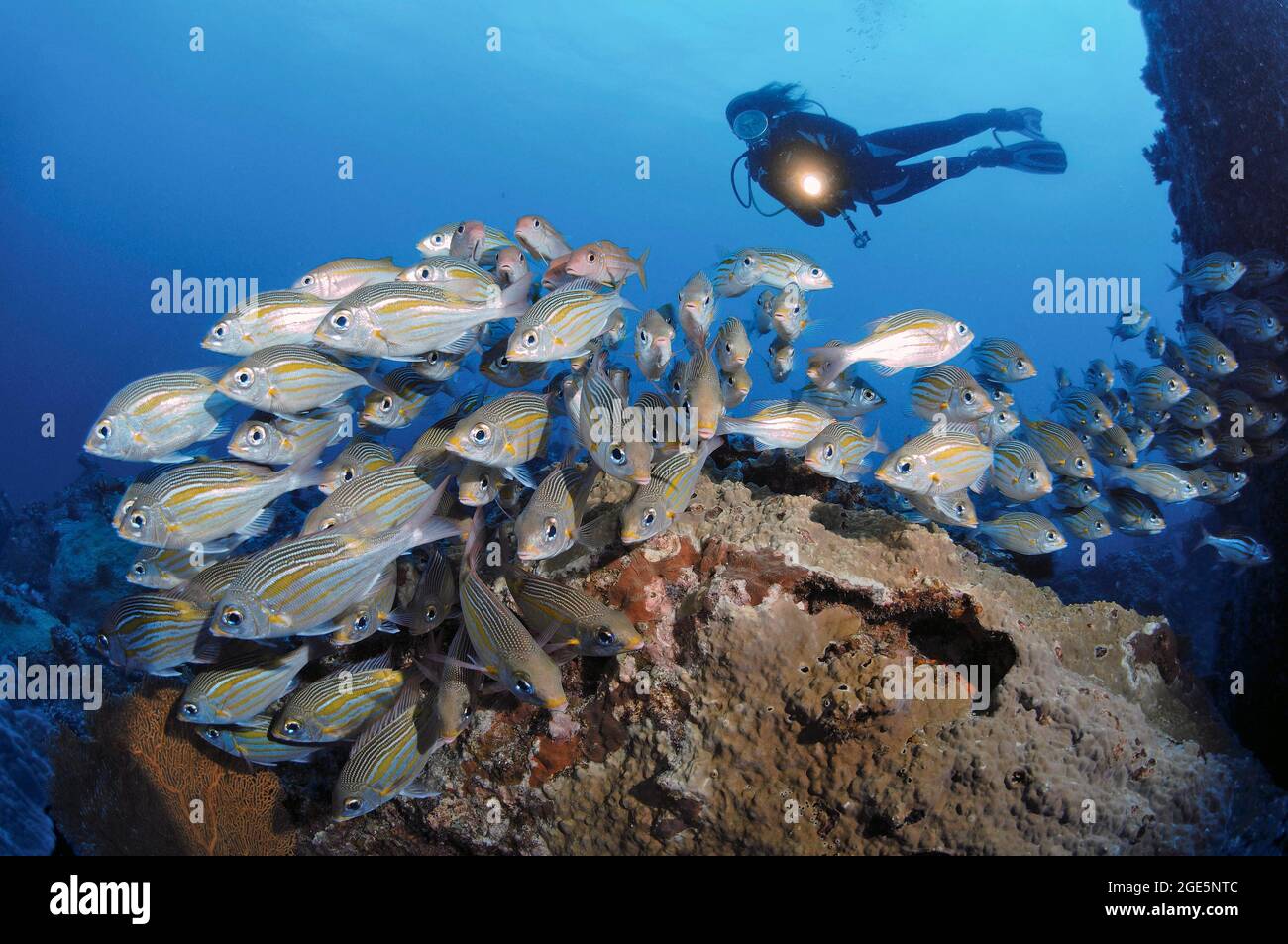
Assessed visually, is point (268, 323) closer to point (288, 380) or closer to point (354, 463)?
point (288, 380)

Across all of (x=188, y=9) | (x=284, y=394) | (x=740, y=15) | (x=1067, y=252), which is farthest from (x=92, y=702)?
(x=1067, y=252)

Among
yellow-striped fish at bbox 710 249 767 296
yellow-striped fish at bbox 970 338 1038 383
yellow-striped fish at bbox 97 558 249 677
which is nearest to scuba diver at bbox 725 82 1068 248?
yellow-striped fish at bbox 970 338 1038 383

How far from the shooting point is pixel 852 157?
30.5 ft

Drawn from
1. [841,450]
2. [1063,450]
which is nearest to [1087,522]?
[1063,450]

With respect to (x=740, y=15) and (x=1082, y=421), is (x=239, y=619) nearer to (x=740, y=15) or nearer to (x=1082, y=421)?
(x=1082, y=421)

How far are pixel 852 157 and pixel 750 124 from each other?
5.55 ft

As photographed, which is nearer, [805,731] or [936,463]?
[805,731]

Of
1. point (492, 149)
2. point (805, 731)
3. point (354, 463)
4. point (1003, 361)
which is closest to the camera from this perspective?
point (805, 731)

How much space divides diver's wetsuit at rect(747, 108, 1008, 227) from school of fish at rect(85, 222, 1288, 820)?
6.55 meters

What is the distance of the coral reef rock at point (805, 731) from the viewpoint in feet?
9.13

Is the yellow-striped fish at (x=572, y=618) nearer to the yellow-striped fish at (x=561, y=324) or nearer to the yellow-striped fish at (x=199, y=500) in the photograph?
the yellow-striped fish at (x=561, y=324)

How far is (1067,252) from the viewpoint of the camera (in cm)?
7806

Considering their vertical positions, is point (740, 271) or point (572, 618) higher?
point (740, 271)
